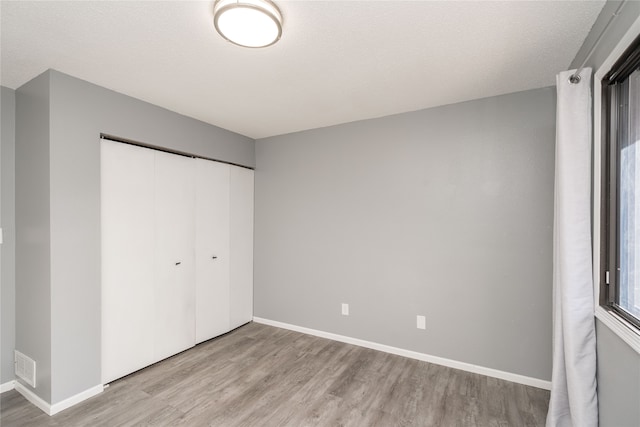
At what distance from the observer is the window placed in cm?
134

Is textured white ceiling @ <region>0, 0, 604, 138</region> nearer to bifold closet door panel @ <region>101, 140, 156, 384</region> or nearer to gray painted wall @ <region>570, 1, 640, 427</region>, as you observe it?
gray painted wall @ <region>570, 1, 640, 427</region>

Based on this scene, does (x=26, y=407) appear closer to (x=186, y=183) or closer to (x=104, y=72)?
(x=186, y=183)

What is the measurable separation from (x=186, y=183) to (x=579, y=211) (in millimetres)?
3300

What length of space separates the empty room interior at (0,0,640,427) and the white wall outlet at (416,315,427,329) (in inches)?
0.6

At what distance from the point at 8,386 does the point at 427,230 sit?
390 centimetres

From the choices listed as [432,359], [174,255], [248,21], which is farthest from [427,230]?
[174,255]

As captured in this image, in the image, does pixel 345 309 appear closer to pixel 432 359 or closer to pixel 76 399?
pixel 432 359

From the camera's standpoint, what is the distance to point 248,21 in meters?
1.46

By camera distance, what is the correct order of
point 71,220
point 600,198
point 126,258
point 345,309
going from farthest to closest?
point 345,309 < point 126,258 < point 71,220 < point 600,198

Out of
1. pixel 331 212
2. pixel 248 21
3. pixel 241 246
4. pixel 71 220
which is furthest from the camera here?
pixel 241 246

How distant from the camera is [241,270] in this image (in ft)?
12.5

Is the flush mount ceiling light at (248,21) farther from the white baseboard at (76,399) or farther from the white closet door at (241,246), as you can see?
the white baseboard at (76,399)

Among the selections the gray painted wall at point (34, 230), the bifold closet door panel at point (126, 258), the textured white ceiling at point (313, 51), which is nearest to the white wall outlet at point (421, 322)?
the textured white ceiling at point (313, 51)

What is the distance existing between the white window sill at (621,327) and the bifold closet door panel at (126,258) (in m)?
3.35
